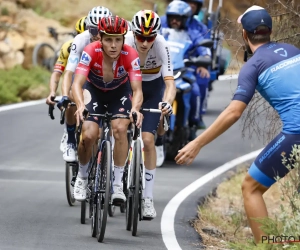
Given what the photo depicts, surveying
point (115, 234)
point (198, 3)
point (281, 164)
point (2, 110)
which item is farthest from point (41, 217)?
point (2, 110)

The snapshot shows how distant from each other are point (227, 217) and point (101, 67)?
3376 mm

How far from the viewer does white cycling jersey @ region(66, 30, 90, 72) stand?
11156 mm

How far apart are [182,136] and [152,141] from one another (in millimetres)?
5810

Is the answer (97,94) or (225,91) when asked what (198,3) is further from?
(225,91)

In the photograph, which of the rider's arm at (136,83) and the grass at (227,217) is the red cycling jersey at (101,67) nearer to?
the rider's arm at (136,83)

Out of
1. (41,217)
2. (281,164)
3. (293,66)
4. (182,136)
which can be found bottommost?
(182,136)

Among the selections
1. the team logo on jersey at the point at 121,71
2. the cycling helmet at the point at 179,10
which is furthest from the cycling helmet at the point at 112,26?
the cycling helmet at the point at 179,10

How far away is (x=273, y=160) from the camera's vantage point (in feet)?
26.6

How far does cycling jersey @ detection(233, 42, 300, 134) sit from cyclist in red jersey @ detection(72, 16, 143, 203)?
6.83 ft

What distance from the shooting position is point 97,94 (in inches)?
418

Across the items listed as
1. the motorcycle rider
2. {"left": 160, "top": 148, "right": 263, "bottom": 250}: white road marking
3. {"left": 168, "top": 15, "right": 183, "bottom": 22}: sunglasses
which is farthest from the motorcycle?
{"left": 160, "top": 148, "right": 263, "bottom": 250}: white road marking

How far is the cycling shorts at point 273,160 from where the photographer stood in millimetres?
8070

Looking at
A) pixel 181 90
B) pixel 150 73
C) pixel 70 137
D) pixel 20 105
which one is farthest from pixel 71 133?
pixel 20 105

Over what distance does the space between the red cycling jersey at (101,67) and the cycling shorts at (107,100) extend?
0.21 ft
